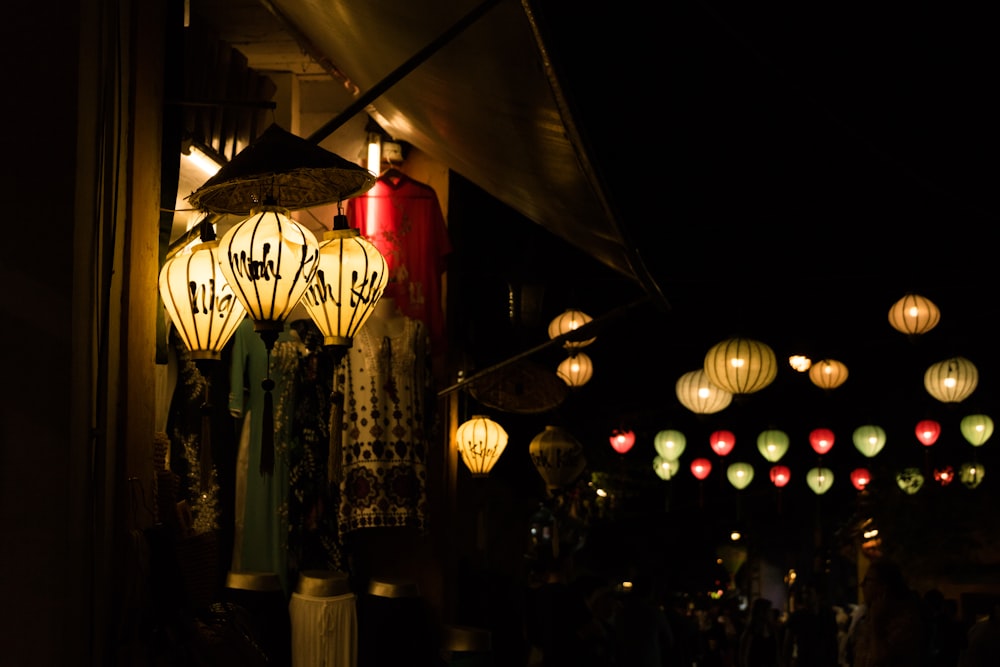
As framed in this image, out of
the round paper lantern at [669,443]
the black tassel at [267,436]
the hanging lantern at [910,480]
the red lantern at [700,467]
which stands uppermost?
the round paper lantern at [669,443]

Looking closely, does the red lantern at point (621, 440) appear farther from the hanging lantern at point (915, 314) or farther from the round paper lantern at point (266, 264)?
the round paper lantern at point (266, 264)

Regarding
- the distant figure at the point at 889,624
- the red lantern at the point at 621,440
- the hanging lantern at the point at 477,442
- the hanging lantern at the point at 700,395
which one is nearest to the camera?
the distant figure at the point at 889,624

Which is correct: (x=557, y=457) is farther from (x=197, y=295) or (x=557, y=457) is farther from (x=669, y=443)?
(x=669, y=443)

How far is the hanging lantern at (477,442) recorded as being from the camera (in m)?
11.2

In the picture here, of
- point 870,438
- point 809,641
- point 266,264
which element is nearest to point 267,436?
point 266,264

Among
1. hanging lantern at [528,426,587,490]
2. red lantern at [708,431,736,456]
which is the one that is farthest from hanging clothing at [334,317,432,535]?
red lantern at [708,431,736,456]

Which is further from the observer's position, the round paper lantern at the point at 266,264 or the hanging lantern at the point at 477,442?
the hanging lantern at the point at 477,442

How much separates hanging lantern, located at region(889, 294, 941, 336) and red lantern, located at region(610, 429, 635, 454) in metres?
5.69

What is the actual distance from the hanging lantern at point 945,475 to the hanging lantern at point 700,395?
10.4m

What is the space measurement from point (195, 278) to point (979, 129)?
12987 mm

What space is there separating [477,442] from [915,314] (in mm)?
7405

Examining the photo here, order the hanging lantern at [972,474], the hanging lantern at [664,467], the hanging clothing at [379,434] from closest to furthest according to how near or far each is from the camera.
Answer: the hanging clothing at [379,434]
the hanging lantern at [664,467]
the hanging lantern at [972,474]

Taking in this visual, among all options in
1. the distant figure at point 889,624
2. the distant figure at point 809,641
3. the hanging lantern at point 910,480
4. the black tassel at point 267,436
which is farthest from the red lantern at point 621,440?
the black tassel at point 267,436

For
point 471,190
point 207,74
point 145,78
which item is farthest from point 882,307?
point 145,78
